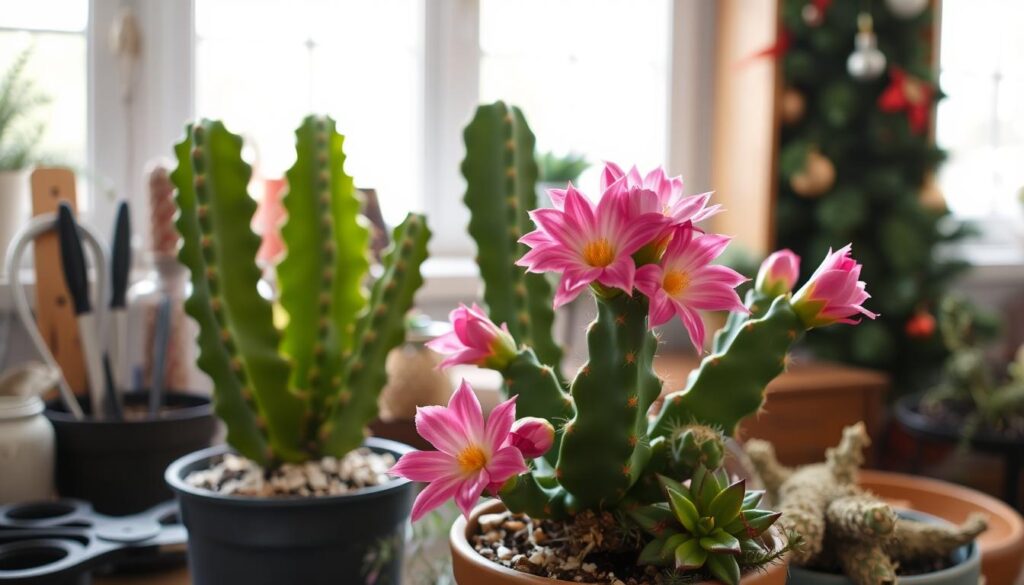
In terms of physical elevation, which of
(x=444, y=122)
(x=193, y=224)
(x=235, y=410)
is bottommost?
(x=235, y=410)

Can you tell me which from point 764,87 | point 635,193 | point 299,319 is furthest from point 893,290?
point 635,193

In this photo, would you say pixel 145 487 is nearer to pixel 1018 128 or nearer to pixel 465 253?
pixel 465 253

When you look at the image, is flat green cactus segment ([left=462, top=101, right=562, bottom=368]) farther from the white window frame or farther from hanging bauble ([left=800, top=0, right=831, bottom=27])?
hanging bauble ([left=800, top=0, right=831, bottom=27])

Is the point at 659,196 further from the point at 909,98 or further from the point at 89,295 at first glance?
the point at 909,98

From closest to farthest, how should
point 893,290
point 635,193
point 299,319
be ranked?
1. point 635,193
2. point 299,319
3. point 893,290

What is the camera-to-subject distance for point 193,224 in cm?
74

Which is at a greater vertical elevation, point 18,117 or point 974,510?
point 18,117

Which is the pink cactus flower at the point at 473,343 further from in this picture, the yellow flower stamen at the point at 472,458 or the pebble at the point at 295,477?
the pebble at the point at 295,477

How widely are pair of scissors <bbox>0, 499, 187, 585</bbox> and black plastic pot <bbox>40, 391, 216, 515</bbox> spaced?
4 centimetres

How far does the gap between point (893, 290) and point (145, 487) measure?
1.91 m

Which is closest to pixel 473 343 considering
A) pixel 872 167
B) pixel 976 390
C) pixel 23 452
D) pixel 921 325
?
pixel 23 452

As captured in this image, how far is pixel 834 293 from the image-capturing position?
0.52m

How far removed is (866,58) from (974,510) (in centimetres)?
159

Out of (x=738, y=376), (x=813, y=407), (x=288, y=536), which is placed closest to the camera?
(x=738, y=376)
